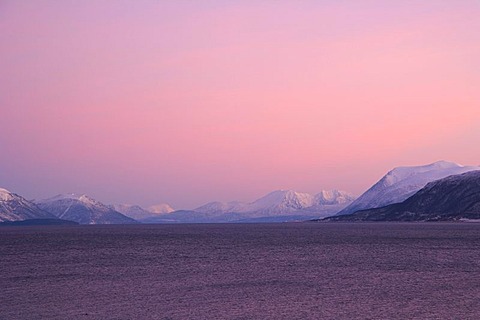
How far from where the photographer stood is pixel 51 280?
73250mm

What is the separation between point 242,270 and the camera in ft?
276

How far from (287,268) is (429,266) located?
20.2 m

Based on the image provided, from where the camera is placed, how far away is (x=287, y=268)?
8681 centimetres

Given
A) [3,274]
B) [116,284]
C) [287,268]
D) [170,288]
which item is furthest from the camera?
[287,268]

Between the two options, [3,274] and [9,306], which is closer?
[9,306]

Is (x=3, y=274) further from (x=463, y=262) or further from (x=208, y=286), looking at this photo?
(x=463, y=262)

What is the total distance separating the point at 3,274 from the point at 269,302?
138ft

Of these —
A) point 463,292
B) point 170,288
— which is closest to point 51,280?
point 170,288

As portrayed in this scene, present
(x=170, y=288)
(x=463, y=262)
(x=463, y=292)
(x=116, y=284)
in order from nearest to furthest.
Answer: (x=463, y=292), (x=170, y=288), (x=116, y=284), (x=463, y=262)

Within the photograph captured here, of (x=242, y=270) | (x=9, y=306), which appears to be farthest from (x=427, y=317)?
(x=242, y=270)

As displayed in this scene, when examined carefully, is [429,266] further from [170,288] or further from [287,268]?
[170,288]

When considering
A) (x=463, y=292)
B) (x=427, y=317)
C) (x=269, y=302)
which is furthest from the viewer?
(x=463, y=292)

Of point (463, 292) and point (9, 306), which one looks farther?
point (463, 292)

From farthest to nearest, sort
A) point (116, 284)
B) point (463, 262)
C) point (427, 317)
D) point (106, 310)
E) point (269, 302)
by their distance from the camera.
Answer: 1. point (463, 262)
2. point (116, 284)
3. point (269, 302)
4. point (106, 310)
5. point (427, 317)
